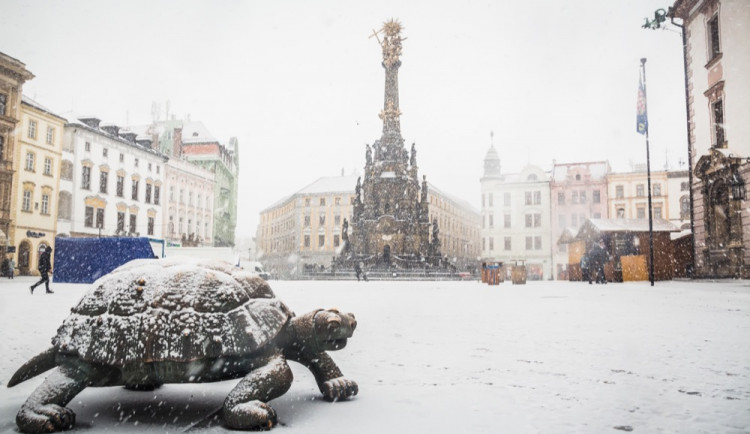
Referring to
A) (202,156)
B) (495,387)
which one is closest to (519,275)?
(495,387)

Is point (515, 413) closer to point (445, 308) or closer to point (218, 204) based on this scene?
point (445, 308)

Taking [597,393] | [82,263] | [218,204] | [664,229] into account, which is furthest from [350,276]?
[218,204]

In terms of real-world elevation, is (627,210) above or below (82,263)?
above

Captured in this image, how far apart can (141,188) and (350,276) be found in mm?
27051

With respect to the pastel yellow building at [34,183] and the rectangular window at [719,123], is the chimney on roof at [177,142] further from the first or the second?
the rectangular window at [719,123]

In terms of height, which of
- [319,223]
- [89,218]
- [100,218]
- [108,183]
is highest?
[108,183]

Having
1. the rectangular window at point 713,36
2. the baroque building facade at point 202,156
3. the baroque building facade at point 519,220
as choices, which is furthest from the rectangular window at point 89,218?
the rectangular window at point 713,36

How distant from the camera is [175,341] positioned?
10.3 feet

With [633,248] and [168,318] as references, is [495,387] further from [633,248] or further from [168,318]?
[633,248]

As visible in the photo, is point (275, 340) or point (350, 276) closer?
point (275, 340)

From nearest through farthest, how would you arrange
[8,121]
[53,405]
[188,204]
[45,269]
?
[53,405]
[45,269]
[8,121]
[188,204]

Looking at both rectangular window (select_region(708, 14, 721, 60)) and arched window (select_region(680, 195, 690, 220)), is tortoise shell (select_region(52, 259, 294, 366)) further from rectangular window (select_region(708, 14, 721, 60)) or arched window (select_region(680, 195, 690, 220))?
arched window (select_region(680, 195, 690, 220))

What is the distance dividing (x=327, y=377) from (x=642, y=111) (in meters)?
24.5

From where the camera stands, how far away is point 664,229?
29.0m
